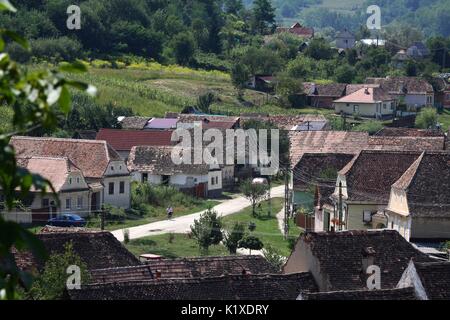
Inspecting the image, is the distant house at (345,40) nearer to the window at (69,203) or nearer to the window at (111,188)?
the window at (111,188)

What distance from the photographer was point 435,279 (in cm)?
1617

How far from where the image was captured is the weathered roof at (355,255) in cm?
A: 2056

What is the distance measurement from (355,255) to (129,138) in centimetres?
3365

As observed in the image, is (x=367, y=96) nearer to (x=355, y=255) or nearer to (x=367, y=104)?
(x=367, y=104)

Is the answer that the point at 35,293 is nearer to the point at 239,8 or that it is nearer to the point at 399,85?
the point at 399,85

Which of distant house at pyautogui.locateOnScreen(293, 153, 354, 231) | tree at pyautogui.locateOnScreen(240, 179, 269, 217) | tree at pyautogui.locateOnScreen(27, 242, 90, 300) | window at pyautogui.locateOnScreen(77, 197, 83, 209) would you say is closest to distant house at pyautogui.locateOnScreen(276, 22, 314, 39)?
tree at pyautogui.locateOnScreen(240, 179, 269, 217)

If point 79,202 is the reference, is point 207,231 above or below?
above

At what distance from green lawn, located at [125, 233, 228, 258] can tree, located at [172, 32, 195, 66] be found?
174ft

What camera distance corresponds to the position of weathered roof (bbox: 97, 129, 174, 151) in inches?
2105

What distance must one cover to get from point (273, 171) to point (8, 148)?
163 ft

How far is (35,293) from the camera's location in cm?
1725

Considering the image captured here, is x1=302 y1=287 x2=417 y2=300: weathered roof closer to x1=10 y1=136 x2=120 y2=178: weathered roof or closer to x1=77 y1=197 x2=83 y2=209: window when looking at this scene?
x1=77 y1=197 x2=83 y2=209: window

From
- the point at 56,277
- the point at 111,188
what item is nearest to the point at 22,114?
the point at 56,277

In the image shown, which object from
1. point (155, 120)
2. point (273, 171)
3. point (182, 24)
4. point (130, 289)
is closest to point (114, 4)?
point (182, 24)
